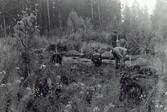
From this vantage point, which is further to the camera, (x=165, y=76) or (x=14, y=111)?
(x=165, y=76)

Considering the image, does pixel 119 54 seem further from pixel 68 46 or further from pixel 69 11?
pixel 69 11

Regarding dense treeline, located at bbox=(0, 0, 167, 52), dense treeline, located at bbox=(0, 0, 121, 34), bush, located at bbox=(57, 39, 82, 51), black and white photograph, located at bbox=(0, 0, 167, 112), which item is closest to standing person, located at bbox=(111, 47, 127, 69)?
black and white photograph, located at bbox=(0, 0, 167, 112)

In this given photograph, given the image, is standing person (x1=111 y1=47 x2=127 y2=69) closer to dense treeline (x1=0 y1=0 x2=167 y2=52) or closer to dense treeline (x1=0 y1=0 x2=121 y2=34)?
dense treeline (x1=0 y1=0 x2=167 y2=52)

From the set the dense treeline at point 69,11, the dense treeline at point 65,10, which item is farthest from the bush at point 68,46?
the dense treeline at point 65,10

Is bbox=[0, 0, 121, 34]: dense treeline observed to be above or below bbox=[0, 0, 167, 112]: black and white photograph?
above

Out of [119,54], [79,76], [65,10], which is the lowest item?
[79,76]

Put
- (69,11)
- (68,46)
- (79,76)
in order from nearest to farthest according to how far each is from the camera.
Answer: (79,76) → (68,46) → (69,11)

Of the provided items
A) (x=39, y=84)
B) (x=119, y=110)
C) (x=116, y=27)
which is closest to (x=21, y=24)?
(x=39, y=84)

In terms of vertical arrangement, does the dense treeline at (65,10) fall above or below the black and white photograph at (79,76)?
above

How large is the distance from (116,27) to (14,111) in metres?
13.2

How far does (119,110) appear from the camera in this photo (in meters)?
4.18

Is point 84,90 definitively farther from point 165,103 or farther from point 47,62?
point 47,62

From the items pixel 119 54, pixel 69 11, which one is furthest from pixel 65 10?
pixel 119 54

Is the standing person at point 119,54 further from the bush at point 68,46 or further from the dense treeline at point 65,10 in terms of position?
the dense treeline at point 65,10
